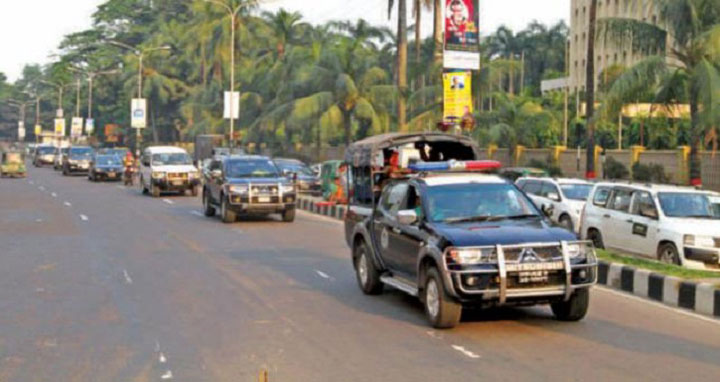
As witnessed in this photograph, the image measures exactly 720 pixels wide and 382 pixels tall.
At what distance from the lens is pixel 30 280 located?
15234mm

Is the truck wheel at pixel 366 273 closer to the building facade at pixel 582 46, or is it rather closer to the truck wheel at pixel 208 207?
the truck wheel at pixel 208 207

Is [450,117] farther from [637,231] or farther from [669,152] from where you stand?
[669,152]

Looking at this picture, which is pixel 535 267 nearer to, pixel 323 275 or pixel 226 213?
pixel 323 275

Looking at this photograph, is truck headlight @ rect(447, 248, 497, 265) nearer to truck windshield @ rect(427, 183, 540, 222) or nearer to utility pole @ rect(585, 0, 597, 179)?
truck windshield @ rect(427, 183, 540, 222)

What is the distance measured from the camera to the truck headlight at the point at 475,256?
10.7 metres

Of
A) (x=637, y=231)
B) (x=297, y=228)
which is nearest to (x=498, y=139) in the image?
(x=297, y=228)

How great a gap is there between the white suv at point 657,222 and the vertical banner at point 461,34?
8493 millimetres


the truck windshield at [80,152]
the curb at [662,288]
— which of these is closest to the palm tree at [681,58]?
the curb at [662,288]

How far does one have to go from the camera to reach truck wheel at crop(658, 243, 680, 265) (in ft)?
54.2

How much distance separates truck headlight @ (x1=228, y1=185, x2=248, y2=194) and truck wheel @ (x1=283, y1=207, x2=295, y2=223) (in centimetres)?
133

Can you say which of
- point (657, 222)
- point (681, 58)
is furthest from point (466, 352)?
point (681, 58)

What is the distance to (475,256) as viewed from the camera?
10.7 metres

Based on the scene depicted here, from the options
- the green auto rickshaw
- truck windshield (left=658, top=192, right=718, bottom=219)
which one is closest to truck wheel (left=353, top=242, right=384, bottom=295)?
truck windshield (left=658, top=192, right=718, bottom=219)

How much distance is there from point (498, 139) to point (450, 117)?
1963 centimetres
